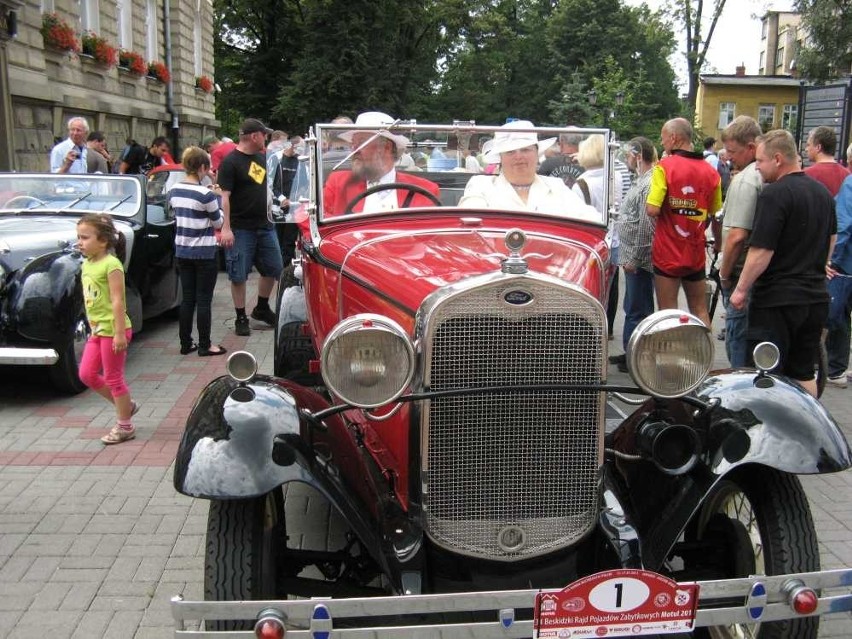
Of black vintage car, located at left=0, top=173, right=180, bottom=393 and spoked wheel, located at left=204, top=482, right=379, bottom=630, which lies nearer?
spoked wheel, located at left=204, top=482, right=379, bottom=630

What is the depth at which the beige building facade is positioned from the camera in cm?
1329

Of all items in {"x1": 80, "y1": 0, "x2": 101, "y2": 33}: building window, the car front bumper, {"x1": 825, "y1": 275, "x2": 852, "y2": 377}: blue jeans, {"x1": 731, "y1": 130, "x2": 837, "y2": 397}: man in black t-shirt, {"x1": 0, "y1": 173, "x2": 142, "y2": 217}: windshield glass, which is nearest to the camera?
{"x1": 731, "y1": 130, "x2": 837, "y2": 397}: man in black t-shirt

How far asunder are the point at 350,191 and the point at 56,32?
12.9 metres

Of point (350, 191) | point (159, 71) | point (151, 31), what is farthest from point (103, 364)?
point (151, 31)

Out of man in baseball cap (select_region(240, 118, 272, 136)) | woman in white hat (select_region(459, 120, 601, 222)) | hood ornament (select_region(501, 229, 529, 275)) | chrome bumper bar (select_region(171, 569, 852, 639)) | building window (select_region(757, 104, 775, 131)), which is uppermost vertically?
building window (select_region(757, 104, 775, 131))

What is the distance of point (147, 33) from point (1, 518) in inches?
776

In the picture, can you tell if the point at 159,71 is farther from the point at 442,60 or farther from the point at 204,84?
the point at 442,60

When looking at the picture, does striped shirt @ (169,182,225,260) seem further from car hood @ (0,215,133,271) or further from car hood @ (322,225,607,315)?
car hood @ (322,225,607,315)

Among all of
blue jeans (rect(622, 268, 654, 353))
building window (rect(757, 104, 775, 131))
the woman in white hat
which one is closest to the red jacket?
the woman in white hat

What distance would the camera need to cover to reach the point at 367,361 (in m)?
2.40

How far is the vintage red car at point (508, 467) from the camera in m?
2.27

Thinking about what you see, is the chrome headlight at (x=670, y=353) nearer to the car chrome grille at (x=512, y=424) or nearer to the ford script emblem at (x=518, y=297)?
the car chrome grille at (x=512, y=424)

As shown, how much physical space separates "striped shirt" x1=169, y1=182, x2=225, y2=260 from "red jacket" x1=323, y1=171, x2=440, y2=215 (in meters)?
2.98

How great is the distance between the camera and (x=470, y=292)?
239 centimetres
